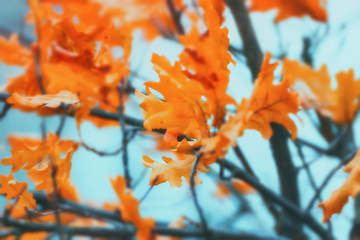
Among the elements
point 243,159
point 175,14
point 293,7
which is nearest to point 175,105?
point 243,159

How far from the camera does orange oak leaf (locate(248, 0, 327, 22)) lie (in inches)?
34.0

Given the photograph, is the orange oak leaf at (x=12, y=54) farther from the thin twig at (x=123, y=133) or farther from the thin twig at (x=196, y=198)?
the thin twig at (x=196, y=198)

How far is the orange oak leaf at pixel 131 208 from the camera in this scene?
52 centimetres

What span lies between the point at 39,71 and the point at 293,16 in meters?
0.65

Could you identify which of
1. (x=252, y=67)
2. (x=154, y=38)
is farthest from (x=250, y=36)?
(x=154, y=38)

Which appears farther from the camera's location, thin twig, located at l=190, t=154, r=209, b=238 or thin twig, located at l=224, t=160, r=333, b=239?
thin twig, located at l=224, t=160, r=333, b=239

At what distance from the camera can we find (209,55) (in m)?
0.34

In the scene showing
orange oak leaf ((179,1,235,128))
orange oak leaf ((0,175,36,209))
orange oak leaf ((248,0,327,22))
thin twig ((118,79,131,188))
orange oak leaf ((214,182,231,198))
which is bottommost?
orange oak leaf ((0,175,36,209))

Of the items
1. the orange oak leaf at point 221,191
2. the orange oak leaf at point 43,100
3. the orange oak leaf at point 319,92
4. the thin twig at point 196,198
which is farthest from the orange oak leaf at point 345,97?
the orange oak leaf at point 221,191

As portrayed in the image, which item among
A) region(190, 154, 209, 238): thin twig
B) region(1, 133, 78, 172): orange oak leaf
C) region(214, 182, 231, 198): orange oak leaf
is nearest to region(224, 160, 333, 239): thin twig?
region(190, 154, 209, 238): thin twig

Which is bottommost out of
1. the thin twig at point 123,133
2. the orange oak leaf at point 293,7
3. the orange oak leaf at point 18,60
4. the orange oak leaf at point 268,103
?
the orange oak leaf at point 268,103

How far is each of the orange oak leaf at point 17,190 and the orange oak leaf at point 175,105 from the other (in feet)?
0.53

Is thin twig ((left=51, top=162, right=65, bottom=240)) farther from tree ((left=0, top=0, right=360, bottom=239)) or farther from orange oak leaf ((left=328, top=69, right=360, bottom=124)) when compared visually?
orange oak leaf ((left=328, top=69, right=360, bottom=124))

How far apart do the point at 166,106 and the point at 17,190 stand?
0.63ft
